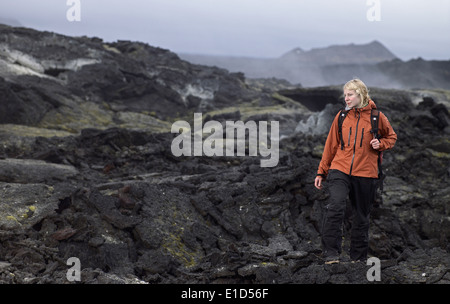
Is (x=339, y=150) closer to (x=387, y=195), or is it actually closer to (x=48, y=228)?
(x=48, y=228)

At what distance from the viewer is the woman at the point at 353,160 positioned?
19.0ft

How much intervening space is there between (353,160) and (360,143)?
222 mm

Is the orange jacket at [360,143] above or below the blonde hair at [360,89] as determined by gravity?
below

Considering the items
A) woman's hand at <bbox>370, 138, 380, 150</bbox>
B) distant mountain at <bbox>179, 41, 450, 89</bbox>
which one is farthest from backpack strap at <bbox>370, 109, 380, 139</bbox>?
distant mountain at <bbox>179, 41, 450, 89</bbox>

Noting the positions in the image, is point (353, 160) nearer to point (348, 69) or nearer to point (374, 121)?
point (374, 121)

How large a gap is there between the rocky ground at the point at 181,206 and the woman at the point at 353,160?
0.56 meters

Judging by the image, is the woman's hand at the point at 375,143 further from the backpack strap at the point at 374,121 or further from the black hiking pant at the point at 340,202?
the black hiking pant at the point at 340,202

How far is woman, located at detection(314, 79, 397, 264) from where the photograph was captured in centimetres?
578

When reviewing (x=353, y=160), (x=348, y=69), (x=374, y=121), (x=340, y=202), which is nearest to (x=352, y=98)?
(x=374, y=121)

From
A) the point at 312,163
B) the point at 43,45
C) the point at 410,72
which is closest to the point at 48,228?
the point at 312,163

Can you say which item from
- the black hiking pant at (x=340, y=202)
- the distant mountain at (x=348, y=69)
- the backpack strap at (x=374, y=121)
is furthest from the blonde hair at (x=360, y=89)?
the distant mountain at (x=348, y=69)

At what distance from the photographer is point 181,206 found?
8.91m

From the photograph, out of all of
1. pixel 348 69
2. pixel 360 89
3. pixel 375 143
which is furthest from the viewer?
pixel 348 69

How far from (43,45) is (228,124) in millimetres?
14925
